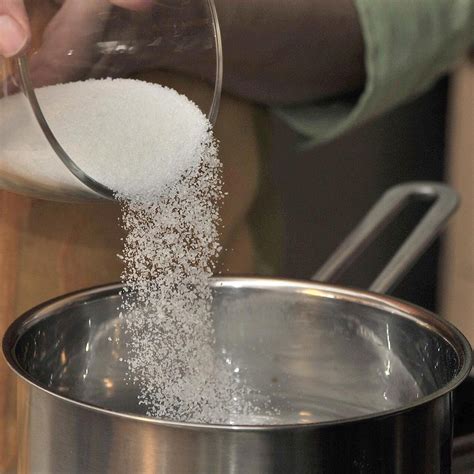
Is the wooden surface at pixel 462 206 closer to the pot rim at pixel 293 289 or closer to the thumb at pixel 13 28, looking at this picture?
the pot rim at pixel 293 289

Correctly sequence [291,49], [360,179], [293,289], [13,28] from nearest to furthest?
[13,28], [293,289], [291,49], [360,179]

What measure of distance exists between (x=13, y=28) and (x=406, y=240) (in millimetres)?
277

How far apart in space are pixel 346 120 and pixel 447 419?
1.07 ft

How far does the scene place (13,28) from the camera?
39 centimetres

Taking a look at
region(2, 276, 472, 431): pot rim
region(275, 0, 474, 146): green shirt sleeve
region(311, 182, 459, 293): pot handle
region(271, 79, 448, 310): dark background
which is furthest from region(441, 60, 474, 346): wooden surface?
region(2, 276, 472, 431): pot rim

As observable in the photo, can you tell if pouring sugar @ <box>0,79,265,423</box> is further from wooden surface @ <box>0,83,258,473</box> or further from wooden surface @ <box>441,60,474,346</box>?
wooden surface @ <box>441,60,474,346</box>

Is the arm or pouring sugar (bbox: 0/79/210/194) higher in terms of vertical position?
the arm

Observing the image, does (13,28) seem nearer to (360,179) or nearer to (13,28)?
(13,28)

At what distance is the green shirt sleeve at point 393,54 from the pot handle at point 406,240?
8 centimetres

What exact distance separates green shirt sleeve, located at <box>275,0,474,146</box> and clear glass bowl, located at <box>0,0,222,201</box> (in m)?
0.21

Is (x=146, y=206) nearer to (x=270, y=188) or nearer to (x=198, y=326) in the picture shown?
(x=198, y=326)

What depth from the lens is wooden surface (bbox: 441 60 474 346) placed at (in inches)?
50.6

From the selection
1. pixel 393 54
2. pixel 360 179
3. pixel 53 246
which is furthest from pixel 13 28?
pixel 360 179

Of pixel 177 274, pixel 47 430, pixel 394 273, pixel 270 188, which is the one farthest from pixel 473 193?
pixel 47 430
